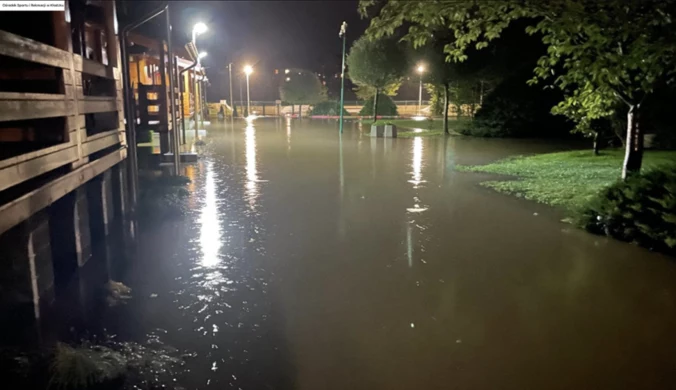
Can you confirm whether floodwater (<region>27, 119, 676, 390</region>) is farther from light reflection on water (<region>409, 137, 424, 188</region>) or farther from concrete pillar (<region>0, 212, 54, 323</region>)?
light reflection on water (<region>409, 137, 424, 188</region>)

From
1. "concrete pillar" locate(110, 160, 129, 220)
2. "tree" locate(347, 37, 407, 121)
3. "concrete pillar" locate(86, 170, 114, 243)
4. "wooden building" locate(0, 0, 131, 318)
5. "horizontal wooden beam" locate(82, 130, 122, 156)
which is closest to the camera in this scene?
"wooden building" locate(0, 0, 131, 318)

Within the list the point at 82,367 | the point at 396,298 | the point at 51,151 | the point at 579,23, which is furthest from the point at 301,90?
the point at 82,367

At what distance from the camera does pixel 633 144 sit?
9.66 m

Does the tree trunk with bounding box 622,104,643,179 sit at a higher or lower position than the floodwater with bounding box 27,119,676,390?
higher

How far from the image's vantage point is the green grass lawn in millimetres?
10703

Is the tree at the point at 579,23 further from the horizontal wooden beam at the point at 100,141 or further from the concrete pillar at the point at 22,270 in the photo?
the concrete pillar at the point at 22,270

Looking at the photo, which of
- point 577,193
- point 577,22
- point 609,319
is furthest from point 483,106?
point 609,319

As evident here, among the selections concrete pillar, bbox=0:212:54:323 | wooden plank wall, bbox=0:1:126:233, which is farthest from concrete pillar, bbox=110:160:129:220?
concrete pillar, bbox=0:212:54:323

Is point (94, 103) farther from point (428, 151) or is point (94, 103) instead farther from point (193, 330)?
point (428, 151)

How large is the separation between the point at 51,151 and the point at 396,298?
361 cm

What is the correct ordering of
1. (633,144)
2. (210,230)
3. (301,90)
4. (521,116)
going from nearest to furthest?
(210,230), (633,144), (521,116), (301,90)

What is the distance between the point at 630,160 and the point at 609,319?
5.72 metres

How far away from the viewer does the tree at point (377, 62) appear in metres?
33.8

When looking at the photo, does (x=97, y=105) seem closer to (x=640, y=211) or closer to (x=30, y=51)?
(x=30, y=51)
